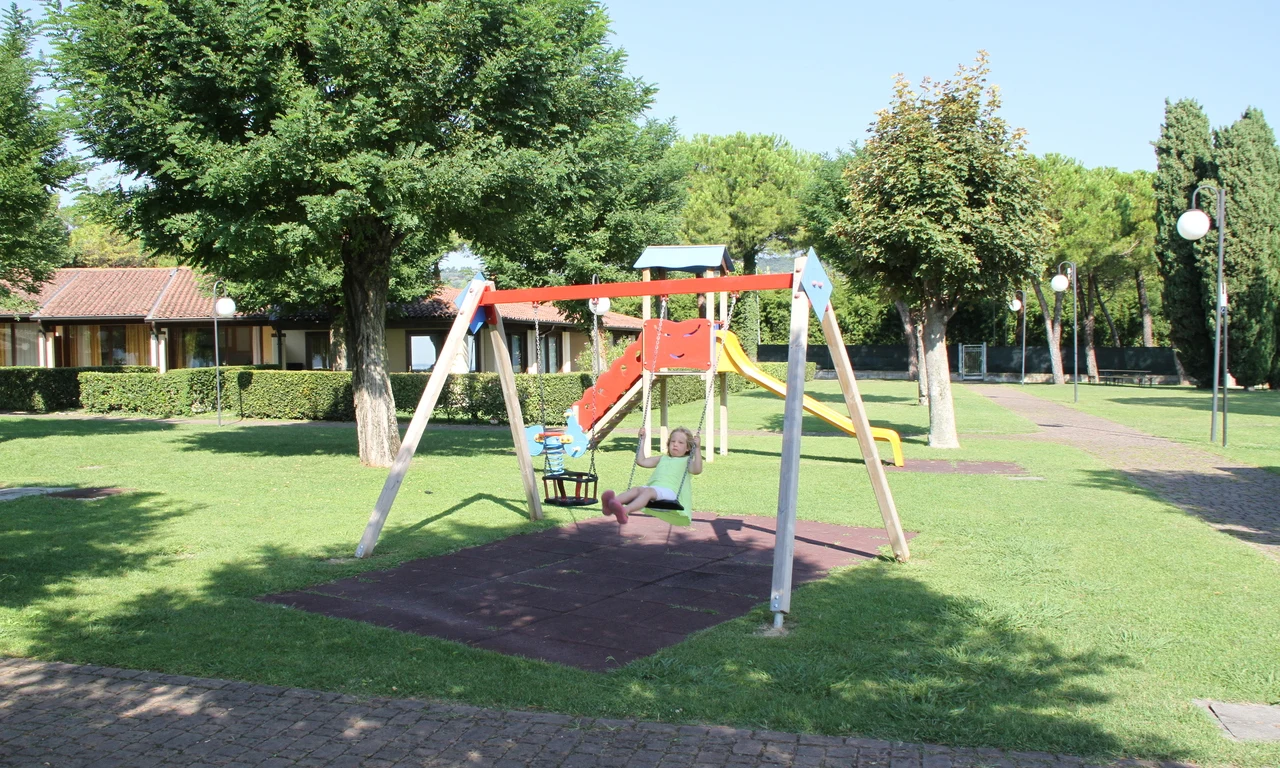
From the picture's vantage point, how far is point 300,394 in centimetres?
2423

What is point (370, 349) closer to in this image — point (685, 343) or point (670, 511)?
point (685, 343)

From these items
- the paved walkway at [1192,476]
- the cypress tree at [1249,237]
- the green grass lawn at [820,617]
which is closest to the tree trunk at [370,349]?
the green grass lawn at [820,617]

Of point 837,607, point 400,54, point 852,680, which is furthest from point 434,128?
point 852,680

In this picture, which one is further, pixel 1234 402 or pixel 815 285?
pixel 1234 402

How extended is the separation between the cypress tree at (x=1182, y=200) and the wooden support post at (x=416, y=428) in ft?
113

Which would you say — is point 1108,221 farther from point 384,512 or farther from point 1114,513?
point 384,512

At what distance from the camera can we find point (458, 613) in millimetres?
6430

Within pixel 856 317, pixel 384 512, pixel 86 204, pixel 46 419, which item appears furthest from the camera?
pixel 856 317

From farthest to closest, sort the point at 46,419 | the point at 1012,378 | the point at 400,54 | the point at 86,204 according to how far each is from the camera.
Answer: the point at 1012,378
the point at 46,419
the point at 86,204
the point at 400,54

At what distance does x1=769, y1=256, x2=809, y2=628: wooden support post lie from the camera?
6.04 meters

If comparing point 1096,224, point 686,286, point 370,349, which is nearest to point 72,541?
point 686,286

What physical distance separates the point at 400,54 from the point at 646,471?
6.59 m

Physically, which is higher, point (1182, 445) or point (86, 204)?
point (86, 204)

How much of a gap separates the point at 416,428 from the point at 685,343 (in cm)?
697
